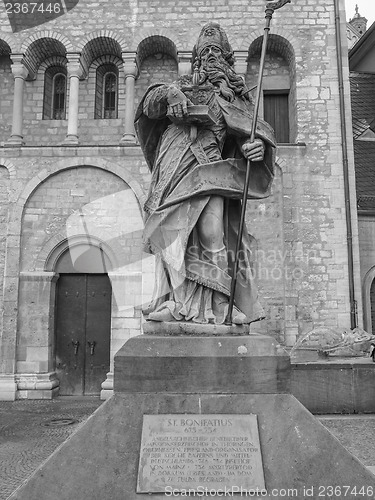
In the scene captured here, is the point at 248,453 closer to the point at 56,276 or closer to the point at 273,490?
the point at 273,490

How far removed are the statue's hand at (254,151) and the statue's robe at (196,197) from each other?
6.9 inches

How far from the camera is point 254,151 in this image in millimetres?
3572

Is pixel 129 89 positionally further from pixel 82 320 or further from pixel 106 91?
pixel 82 320

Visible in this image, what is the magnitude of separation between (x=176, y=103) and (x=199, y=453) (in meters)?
2.30

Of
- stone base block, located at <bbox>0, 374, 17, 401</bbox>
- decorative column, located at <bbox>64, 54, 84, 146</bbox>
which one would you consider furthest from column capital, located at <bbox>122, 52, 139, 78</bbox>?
stone base block, located at <bbox>0, 374, 17, 401</bbox>

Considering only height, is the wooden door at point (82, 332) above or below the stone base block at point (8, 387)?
above

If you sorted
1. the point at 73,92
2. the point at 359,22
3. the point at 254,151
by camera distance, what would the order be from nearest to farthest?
the point at 254,151 → the point at 73,92 → the point at 359,22

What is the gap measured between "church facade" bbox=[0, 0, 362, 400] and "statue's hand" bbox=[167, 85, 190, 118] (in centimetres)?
852

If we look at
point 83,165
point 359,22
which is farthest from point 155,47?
point 359,22

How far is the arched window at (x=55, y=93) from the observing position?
1393cm

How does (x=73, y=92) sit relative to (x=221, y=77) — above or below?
above

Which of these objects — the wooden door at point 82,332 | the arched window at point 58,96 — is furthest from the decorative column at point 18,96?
the wooden door at point 82,332

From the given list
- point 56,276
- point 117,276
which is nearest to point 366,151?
point 117,276

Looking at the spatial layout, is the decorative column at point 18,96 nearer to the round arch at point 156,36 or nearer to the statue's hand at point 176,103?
the round arch at point 156,36
